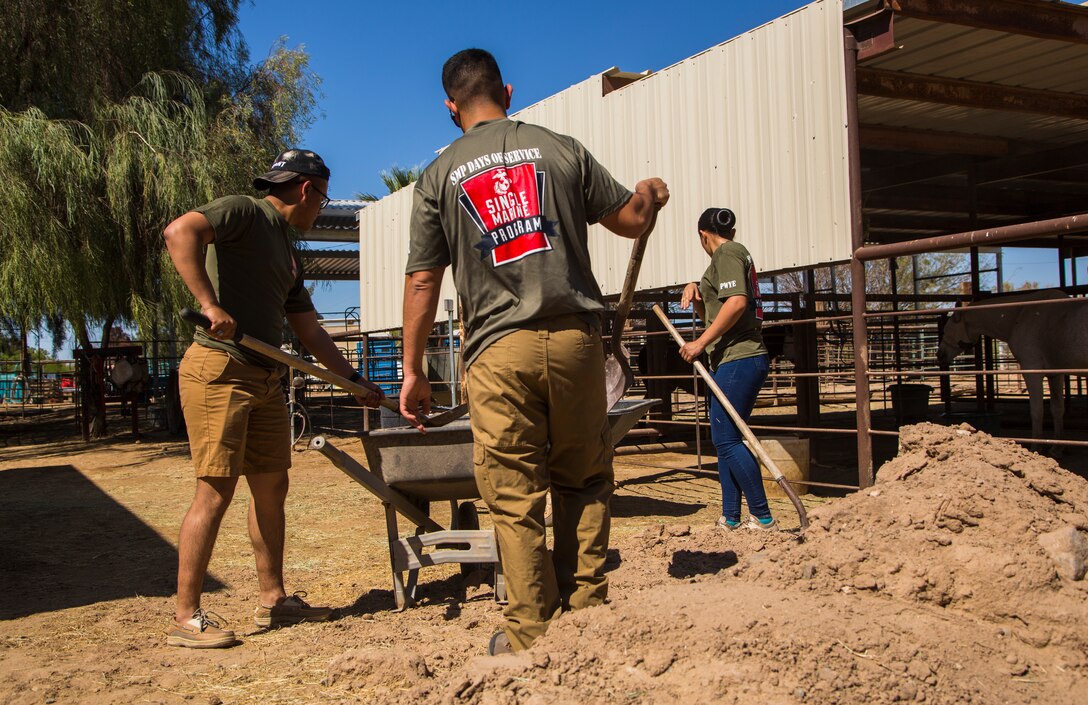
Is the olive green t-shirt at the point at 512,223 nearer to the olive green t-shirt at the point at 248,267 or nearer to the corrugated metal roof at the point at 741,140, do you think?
the olive green t-shirt at the point at 248,267

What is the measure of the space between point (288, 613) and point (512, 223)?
193cm

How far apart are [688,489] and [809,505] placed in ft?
4.35

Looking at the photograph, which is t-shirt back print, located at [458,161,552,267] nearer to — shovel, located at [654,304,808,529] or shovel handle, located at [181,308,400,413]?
shovel handle, located at [181,308,400,413]

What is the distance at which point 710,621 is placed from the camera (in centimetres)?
238

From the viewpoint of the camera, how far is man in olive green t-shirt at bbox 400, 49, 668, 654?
238 centimetres

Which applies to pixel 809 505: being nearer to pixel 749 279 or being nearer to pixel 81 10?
pixel 749 279

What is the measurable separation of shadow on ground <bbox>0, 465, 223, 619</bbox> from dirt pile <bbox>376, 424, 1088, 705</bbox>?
2.43m

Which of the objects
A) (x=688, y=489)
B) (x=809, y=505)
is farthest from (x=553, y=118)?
(x=809, y=505)

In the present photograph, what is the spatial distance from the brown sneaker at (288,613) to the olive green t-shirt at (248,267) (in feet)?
3.11

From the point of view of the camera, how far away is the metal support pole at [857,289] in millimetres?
5203

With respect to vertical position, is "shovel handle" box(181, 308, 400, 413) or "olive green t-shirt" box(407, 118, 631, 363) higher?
"olive green t-shirt" box(407, 118, 631, 363)

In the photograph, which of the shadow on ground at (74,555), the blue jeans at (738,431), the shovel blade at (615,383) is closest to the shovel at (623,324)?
the shovel blade at (615,383)

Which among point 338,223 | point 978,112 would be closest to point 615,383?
point 978,112

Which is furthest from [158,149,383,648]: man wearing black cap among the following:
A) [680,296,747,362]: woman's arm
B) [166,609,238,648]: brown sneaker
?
[680,296,747,362]: woman's arm
